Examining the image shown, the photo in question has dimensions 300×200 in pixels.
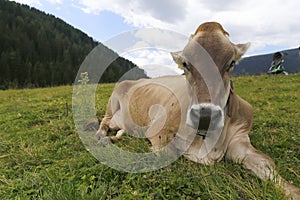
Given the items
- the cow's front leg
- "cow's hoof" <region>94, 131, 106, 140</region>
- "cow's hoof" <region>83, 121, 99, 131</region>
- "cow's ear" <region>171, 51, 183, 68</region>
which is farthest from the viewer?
"cow's hoof" <region>83, 121, 99, 131</region>

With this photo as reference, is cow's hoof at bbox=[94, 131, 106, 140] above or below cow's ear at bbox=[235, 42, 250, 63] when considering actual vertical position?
below

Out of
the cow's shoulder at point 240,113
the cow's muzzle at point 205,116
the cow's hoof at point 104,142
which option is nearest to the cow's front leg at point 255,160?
the cow's shoulder at point 240,113

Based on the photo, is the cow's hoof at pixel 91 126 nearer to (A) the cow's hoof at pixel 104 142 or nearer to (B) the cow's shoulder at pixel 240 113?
(A) the cow's hoof at pixel 104 142

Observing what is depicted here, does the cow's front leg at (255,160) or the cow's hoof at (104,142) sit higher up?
the cow's front leg at (255,160)

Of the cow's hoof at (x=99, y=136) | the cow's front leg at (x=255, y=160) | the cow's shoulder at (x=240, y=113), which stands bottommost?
the cow's hoof at (x=99, y=136)

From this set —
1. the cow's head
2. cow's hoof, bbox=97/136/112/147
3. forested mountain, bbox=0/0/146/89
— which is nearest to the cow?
the cow's head

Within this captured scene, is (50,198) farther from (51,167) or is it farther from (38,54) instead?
(38,54)

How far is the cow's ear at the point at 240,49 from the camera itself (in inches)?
133

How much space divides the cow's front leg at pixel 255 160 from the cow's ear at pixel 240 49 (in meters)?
1.07

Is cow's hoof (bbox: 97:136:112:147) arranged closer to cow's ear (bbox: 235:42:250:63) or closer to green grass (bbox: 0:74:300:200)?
green grass (bbox: 0:74:300:200)

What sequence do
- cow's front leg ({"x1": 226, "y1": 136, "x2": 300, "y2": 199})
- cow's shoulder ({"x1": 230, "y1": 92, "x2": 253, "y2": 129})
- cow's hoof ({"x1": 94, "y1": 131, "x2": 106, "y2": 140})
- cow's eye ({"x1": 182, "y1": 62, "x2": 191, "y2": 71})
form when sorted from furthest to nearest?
cow's hoof ({"x1": 94, "y1": 131, "x2": 106, "y2": 140}) < cow's shoulder ({"x1": 230, "y1": 92, "x2": 253, "y2": 129}) < cow's eye ({"x1": 182, "y1": 62, "x2": 191, "y2": 71}) < cow's front leg ({"x1": 226, "y1": 136, "x2": 300, "y2": 199})

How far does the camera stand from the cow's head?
2838 millimetres

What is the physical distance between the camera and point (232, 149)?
3.58 meters

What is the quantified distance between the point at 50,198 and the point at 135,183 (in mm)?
847
